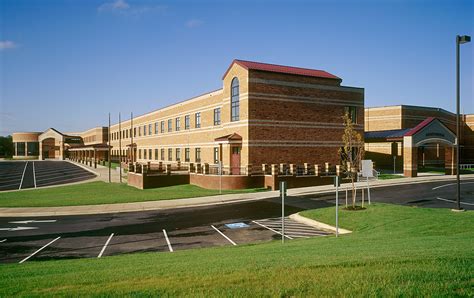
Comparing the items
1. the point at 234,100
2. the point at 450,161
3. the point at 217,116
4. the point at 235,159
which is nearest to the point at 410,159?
the point at 450,161

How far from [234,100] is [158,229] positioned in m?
20.2

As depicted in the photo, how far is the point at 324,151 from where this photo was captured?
36156 millimetres

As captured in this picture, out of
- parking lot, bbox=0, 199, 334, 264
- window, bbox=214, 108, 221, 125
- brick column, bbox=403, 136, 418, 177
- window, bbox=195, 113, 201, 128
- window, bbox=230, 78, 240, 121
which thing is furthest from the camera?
window, bbox=195, 113, 201, 128

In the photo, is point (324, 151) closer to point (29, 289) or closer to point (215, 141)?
point (215, 141)

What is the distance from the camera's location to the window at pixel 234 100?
112 feet

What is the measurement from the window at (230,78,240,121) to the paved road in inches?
477

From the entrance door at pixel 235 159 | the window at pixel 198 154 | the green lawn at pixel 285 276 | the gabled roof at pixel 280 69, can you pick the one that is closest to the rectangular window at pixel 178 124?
the window at pixel 198 154

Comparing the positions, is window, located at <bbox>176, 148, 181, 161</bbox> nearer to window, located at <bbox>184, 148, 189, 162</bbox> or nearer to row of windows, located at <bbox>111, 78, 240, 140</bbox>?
window, located at <bbox>184, 148, 189, 162</bbox>

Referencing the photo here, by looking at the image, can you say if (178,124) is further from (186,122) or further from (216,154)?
(216,154)

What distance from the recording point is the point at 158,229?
655 inches

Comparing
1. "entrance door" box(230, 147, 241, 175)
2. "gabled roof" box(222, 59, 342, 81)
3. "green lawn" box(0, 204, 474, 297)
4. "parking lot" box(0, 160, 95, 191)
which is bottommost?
"parking lot" box(0, 160, 95, 191)

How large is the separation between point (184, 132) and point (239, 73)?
611 inches

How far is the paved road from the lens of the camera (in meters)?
13.4

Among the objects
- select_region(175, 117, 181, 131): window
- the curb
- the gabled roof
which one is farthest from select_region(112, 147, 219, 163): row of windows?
the curb
